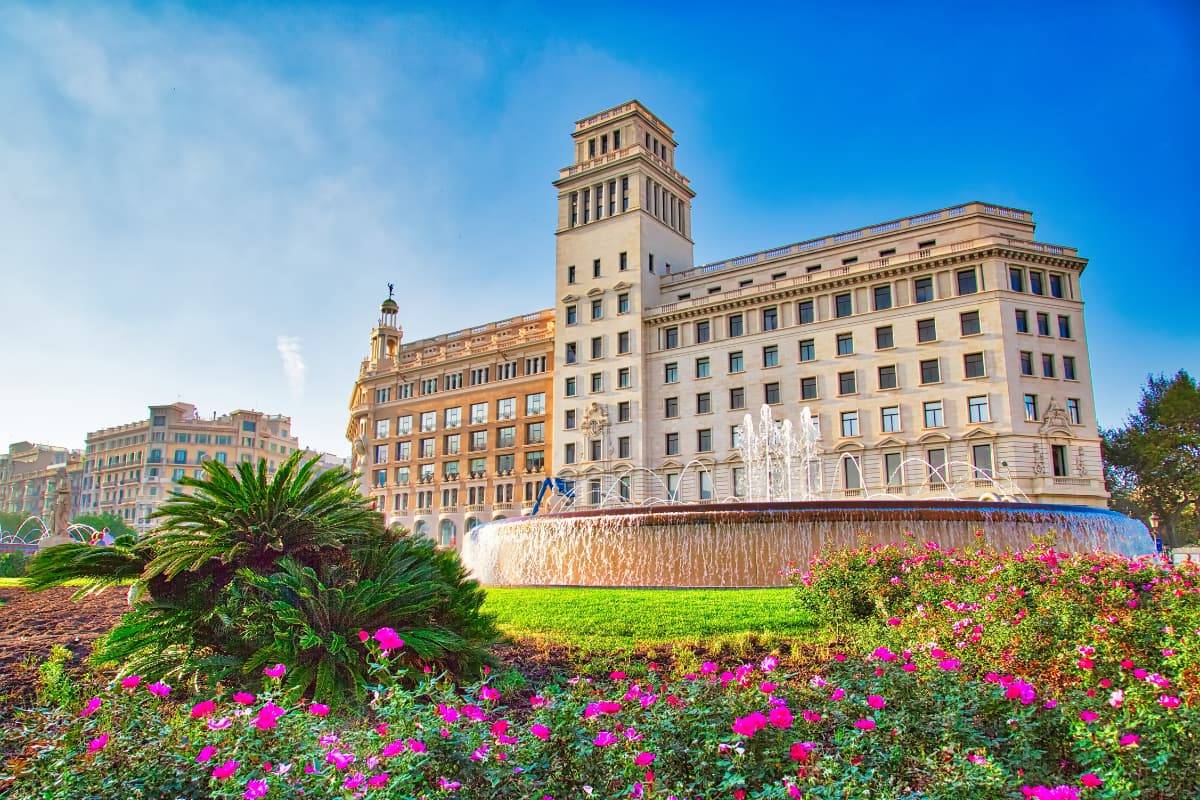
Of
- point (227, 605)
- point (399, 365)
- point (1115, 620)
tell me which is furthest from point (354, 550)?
point (399, 365)

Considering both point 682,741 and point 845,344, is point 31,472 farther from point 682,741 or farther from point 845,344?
point 682,741

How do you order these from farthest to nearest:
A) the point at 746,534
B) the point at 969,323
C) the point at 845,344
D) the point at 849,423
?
the point at 845,344 < the point at 849,423 < the point at 969,323 < the point at 746,534

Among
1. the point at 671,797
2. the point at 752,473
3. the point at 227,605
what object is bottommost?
the point at 671,797

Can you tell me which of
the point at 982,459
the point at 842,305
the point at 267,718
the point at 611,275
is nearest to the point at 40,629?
the point at 267,718

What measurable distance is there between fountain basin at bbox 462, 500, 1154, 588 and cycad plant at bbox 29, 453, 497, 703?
420 inches

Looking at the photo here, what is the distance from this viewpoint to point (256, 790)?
3.44 metres

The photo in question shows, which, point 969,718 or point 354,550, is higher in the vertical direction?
point 354,550

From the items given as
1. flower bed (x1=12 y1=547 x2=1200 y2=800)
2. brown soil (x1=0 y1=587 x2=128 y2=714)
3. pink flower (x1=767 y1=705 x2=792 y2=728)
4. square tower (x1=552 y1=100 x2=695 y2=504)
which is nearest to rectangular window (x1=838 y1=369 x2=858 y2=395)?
square tower (x1=552 y1=100 x2=695 y2=504)

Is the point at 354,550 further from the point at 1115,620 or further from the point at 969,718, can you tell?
the point at 1115,620

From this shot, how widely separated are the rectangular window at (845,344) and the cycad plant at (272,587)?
4206cm

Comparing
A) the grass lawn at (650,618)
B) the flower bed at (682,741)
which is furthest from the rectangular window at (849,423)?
the flower bed at (682,741)

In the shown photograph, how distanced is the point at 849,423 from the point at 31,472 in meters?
144

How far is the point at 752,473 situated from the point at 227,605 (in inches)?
1656

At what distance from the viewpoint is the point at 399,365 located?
72812 millimetres
